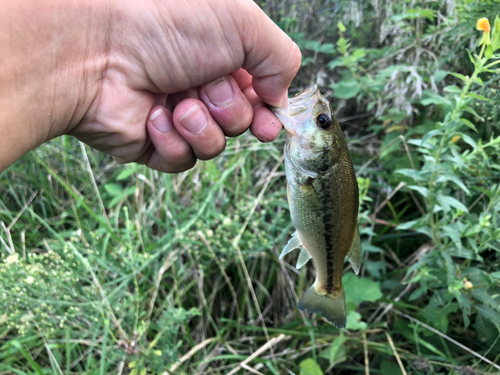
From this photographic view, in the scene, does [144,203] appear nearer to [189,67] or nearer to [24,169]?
[24,169]

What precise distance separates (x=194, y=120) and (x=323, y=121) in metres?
0.65

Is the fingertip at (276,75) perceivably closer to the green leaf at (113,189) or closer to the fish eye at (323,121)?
the fish eye at (323,121)

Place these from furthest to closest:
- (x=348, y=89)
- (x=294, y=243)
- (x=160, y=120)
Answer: (x=348, y=89)
(x=294, y=243)
(x=160, y=120)

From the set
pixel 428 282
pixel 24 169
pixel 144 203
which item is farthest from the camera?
pixel 24 169

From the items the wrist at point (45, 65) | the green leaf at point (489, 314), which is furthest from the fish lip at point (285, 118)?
the green leaf at point (489, 314)

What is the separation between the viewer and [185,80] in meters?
1.64

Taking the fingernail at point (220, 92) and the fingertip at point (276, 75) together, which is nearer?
the fingertip at point (276, 75)

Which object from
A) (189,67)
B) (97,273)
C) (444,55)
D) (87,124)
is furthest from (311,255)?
(444,55)

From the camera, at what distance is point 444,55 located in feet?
8.76

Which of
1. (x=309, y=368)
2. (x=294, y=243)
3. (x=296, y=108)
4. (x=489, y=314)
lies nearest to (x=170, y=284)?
(x=309, y=368)

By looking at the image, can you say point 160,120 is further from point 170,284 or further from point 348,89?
point 348,89

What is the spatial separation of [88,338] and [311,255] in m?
1.85

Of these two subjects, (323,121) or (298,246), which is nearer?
(323,121)

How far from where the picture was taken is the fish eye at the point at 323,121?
1.59m
